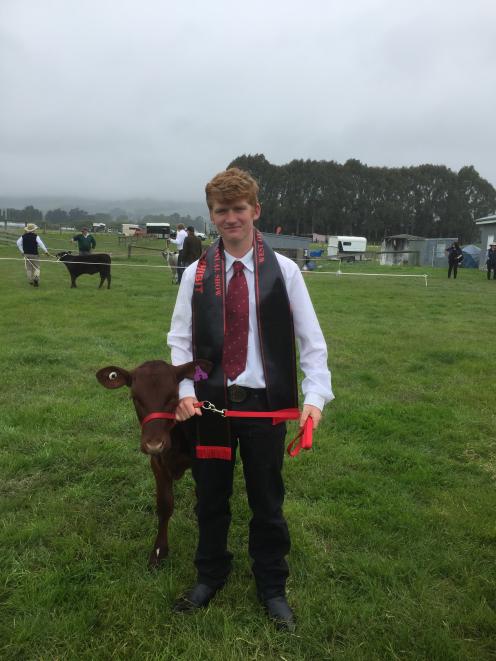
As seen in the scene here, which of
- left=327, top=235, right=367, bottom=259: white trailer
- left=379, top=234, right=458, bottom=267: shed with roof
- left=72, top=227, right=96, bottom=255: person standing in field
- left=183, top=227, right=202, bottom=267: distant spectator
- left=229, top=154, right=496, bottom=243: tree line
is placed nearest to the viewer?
left=183, top=227, right=202, bottom=267: distant spectator

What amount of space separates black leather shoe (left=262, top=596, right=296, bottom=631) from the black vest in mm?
14444

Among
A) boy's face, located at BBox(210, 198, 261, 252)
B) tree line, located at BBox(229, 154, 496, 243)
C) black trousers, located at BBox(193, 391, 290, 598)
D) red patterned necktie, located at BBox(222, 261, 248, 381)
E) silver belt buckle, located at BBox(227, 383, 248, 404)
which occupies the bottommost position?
black trousers, located at BBox(193, 391, 290, 598)

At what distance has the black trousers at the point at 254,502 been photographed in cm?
246

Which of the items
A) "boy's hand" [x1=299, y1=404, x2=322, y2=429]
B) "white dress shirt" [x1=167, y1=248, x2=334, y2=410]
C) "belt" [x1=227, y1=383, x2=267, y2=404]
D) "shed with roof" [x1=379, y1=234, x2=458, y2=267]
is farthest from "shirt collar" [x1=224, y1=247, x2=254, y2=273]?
"shed with roof" [x1=379, y1=234, x2=458, y2=267]

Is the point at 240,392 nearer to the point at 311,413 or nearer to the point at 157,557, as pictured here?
the point at 311,413

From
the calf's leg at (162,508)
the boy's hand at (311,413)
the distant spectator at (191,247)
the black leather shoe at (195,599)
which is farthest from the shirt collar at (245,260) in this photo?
the distant spectator at (191,247)

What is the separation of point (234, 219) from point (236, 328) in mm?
521

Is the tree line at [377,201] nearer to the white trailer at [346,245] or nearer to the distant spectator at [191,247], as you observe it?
the white trailer at [346,245]

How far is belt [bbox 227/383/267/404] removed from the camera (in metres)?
2.39

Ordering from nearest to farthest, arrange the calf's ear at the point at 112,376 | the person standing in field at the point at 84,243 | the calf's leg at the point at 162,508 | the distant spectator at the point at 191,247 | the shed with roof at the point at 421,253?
the calf's ear at the point at 112,376
the calf's leg at the point at 162,508
the distant spectator at the point at 191,247
the person standing in field at the point at 84,243
the shed with roof at the point at 421,253

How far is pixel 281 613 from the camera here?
263 centimetres

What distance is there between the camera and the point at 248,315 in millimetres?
2373

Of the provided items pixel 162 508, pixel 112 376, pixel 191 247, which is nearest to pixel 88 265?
pixel 191 247

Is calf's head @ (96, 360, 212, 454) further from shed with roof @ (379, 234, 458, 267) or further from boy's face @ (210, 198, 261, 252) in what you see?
shed with roof @ (379, 234, 458, 267)
